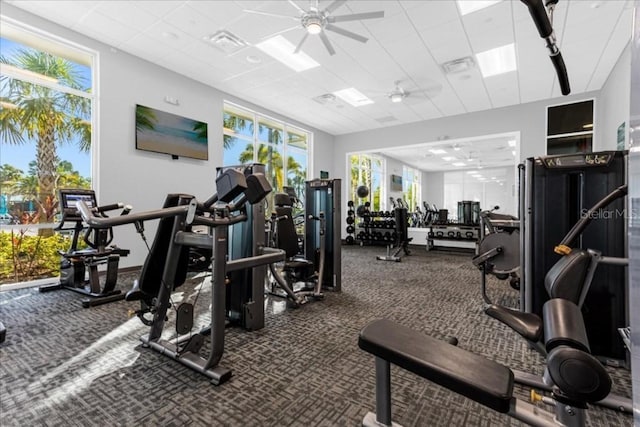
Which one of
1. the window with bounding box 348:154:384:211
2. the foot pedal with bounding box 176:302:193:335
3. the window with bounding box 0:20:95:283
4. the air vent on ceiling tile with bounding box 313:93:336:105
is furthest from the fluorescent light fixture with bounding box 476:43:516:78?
the window with bounding box 0:20:95:283

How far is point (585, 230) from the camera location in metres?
2.25

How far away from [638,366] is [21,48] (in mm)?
6508

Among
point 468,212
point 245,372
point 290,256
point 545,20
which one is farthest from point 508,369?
point 468,212

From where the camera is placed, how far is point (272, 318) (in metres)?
3.18

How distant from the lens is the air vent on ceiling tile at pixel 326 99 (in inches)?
279

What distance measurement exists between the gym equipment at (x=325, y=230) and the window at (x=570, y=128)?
5857 millimetres

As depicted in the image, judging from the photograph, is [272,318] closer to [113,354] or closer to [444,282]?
[113,354]

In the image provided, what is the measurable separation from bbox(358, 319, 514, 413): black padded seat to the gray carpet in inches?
30.7

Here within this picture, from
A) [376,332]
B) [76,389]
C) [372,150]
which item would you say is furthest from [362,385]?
[372,150]

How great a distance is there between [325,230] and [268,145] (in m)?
4.75

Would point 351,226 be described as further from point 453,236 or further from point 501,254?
point 501,254

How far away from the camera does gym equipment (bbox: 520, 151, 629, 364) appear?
217cm

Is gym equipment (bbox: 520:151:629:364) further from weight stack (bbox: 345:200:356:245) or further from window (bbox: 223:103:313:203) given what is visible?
weight stack (bbox: 345:200:356:245)

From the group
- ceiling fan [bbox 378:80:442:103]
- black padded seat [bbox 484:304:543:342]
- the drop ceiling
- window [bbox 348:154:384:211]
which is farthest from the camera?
window [bbox 348:154:384:211]
